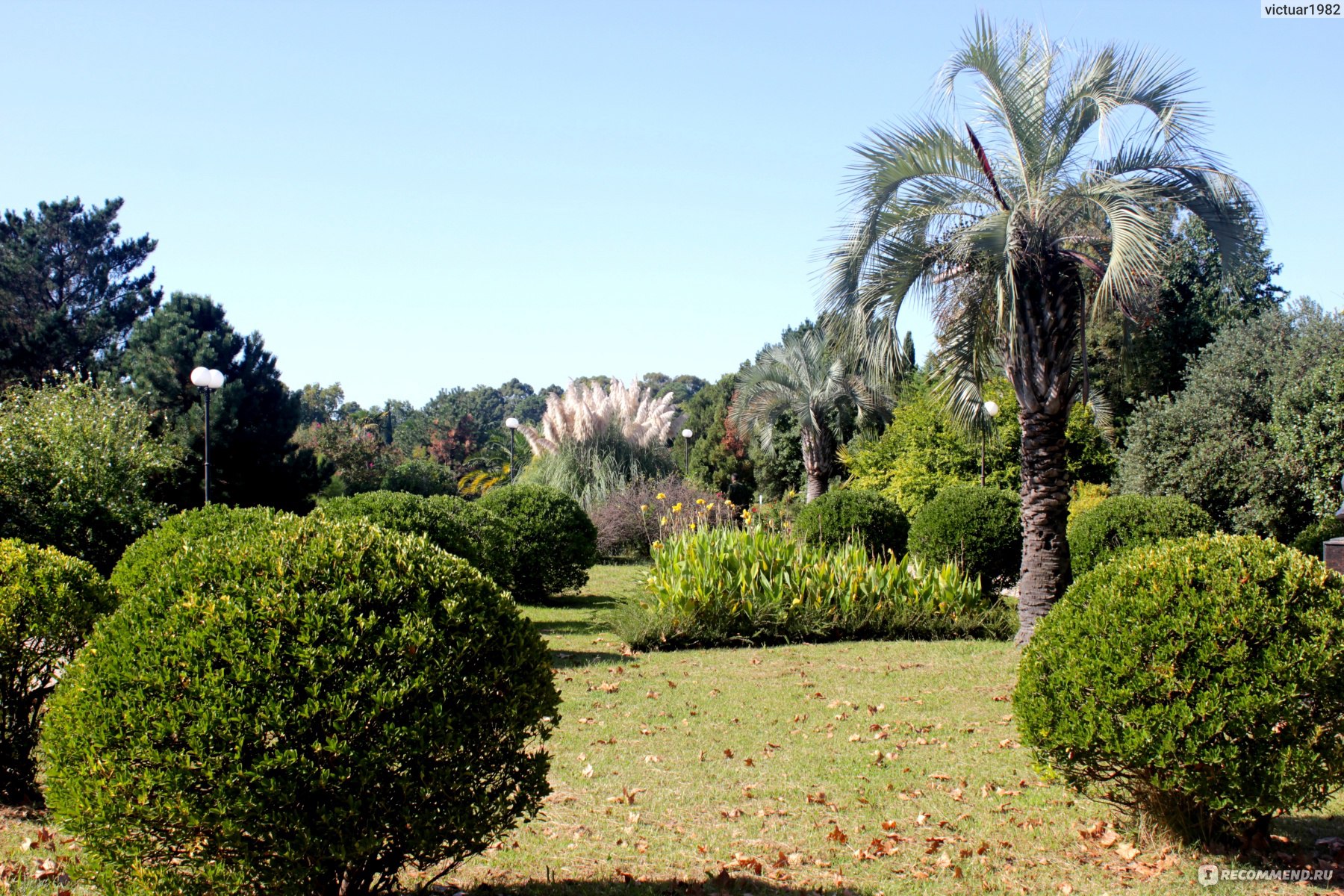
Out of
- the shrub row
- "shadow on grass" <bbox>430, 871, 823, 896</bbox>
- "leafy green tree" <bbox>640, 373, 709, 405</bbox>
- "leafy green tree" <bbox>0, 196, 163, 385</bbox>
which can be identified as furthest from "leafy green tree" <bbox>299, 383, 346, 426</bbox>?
"shadow on grass" <bbox>430, 871, 823, 896</bbox>

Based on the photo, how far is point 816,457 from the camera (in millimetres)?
27281

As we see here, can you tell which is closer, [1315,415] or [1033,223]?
[1033,223]

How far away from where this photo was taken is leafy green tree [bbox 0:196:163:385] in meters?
29.2

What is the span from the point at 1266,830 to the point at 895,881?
5.32ft

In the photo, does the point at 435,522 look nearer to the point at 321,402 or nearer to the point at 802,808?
the point at 802,808

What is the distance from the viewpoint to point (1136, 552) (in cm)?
440

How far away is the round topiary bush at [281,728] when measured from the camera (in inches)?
111

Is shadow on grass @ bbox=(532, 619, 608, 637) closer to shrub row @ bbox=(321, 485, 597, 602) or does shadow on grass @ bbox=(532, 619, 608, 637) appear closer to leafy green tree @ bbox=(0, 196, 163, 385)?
shrub row @ bbox=(321, 485, 597, 602)

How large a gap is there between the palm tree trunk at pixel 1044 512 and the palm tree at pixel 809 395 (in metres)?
16.6

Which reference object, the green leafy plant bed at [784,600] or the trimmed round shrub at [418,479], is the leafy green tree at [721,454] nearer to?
the trimmed round shrub at [418,479]

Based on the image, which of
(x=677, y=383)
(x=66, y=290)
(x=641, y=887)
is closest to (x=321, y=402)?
(x=66, y=290)

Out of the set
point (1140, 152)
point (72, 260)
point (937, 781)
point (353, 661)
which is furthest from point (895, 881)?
point (72, 260)

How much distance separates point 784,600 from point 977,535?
3.38 metres

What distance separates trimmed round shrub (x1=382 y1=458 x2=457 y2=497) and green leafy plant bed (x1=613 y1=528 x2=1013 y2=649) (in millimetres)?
17975
